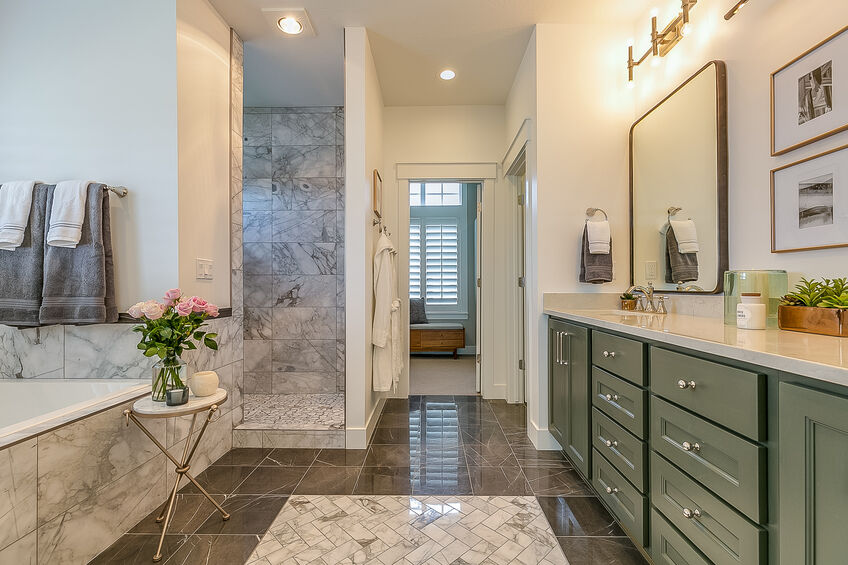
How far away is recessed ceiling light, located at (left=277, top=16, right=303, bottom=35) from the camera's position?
2542 millimetres

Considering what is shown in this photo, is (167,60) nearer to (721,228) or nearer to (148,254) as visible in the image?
(148,254)

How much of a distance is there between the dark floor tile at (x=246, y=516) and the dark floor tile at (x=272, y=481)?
0.21 ft

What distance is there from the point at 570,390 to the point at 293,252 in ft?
8.56

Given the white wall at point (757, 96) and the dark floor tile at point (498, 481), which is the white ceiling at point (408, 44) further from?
the dark floor tile at point (498, 481)

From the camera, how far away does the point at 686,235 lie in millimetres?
2100

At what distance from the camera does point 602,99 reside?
8.54 feet

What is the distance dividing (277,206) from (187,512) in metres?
2.53

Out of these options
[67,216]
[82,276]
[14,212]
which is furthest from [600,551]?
[14,212]

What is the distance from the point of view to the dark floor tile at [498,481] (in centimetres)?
205

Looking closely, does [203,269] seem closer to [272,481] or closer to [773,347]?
[272,481]

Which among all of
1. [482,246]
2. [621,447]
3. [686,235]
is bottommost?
[621,447]

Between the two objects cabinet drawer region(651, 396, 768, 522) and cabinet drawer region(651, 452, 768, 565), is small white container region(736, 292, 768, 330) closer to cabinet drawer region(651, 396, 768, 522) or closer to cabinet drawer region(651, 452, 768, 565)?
cabinet drawer region(651, 396, 768, 522)

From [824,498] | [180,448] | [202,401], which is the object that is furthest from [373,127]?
[824,498]

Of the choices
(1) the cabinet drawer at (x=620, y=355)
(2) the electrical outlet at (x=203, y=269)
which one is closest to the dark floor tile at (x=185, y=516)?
(2) the electrical outlet at (x=203, y=269)
